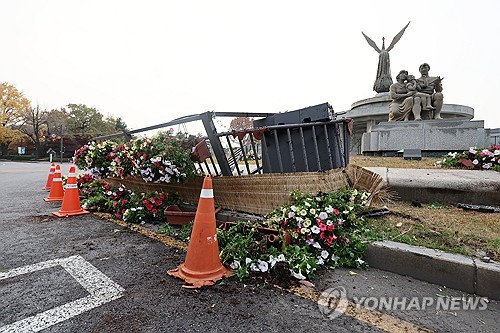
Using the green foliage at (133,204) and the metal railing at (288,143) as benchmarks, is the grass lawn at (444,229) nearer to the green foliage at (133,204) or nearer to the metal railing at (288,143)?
the metal railing at (288,143)

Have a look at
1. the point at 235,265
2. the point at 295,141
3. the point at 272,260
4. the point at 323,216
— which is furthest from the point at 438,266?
the point at 295,141

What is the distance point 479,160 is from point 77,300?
7.71 metres

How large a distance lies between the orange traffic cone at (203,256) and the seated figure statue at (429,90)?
39.5 ft

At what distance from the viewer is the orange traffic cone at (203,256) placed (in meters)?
2.28

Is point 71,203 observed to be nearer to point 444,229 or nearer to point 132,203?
point 132,203

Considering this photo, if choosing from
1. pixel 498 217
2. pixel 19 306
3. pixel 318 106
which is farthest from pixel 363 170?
pixel 19 306

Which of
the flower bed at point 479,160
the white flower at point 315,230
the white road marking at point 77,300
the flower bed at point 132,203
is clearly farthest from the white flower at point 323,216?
the flower bed at point 479,160

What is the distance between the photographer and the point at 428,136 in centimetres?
1050

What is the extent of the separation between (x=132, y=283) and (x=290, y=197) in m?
1.85

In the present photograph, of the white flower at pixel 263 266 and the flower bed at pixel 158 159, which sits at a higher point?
the flower bed at pixel 158 159

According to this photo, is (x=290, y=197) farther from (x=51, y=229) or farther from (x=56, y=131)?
(x=56, y=131)

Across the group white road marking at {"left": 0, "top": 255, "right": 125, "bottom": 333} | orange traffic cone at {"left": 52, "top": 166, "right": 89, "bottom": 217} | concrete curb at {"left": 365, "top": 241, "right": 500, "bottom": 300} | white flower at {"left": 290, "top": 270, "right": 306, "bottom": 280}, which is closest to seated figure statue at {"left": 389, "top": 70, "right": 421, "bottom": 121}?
concrete curb at {"left": 365, "top": 241, "right": 500, "bottom": 300}

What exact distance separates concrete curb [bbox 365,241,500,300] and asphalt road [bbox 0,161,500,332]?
83 millimetres

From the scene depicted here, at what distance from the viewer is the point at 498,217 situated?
326cm
